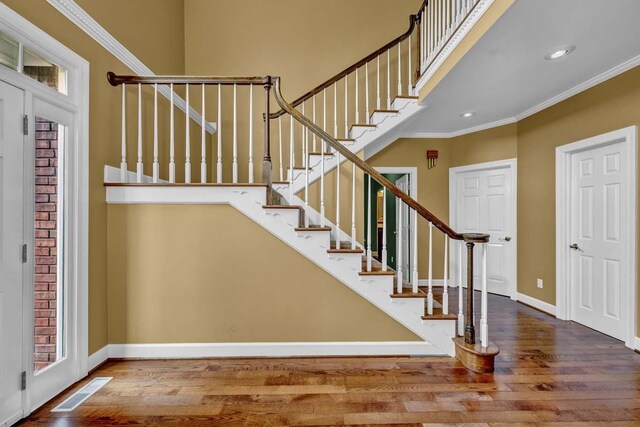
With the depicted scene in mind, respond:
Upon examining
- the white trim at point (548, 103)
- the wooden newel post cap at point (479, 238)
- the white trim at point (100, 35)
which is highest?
the white trim at point (100, 35)

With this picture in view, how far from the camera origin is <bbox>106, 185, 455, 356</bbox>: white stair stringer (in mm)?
2564

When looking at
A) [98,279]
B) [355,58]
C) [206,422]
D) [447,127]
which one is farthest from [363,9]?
[206,422]

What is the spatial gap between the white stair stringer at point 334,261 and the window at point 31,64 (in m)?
1.06

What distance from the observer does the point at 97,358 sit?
2406 millimetres

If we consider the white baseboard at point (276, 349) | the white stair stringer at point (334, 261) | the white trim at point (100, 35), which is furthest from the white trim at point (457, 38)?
the white trim at point (100, 35)

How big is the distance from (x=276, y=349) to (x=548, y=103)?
13.3 ft

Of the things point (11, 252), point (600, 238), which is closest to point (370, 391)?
point (11, 252)

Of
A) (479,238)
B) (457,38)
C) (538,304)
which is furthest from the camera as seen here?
(538,304)

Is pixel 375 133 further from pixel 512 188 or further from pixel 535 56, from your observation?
pixel 512 188

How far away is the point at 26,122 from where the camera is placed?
1.84 m

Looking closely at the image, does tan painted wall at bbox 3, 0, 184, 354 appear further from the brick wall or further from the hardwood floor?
the hardwood floor

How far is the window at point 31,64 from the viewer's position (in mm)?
1739

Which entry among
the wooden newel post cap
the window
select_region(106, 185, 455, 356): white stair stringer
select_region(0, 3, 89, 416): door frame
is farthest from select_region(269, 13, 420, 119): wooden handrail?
the wooden newel post cap

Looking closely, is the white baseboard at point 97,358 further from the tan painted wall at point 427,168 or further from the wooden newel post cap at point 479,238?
the tan painted wall at point 427,168
